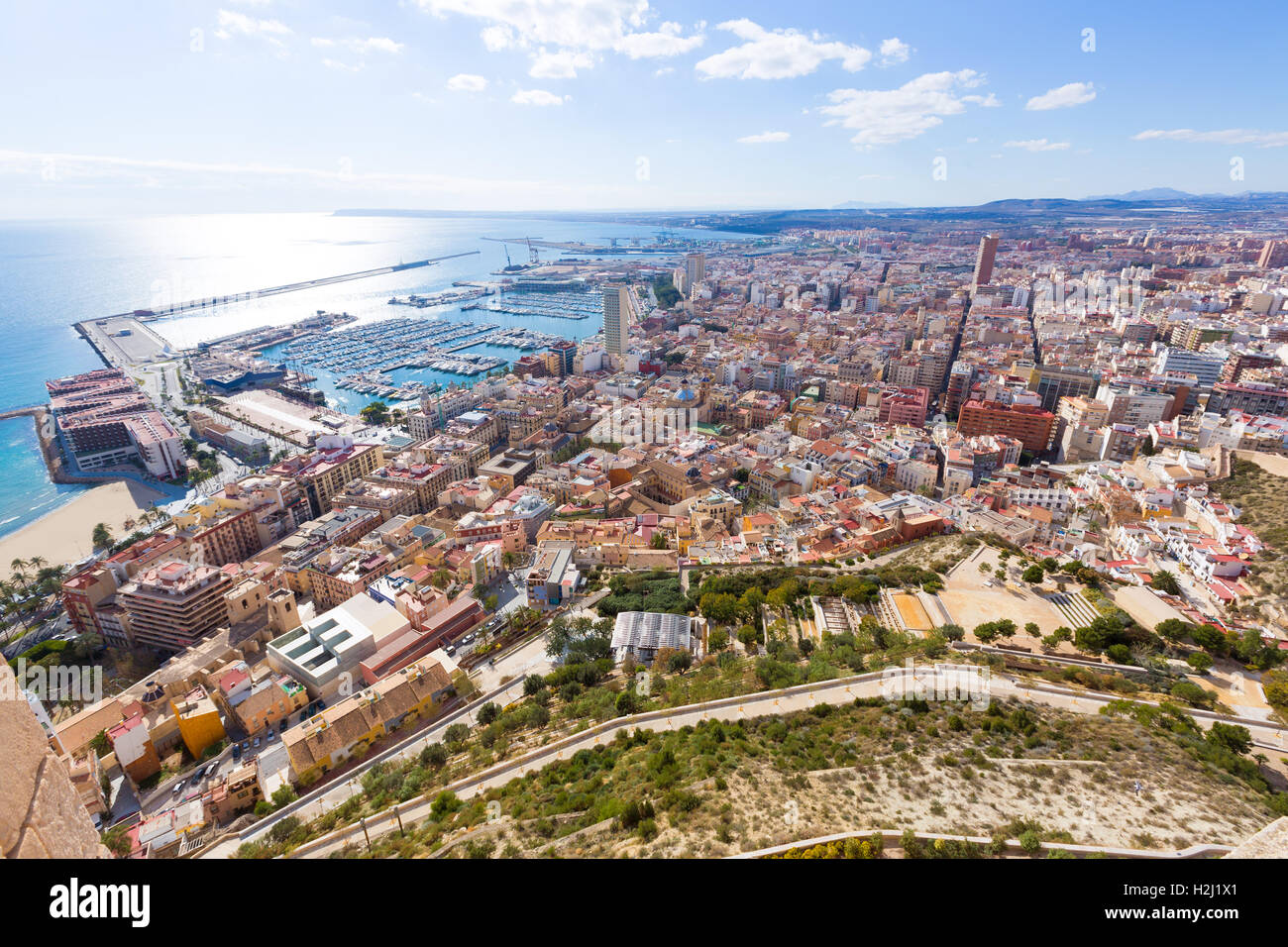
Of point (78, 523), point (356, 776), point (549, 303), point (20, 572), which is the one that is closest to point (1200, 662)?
point (356, 776)

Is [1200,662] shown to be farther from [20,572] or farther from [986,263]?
[986,263]

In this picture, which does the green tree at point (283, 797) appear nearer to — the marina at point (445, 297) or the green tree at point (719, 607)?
the green tree at point (719, 607)

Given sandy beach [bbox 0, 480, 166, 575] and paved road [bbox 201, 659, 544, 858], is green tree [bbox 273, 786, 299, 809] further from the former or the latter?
sandy beach [bbox 0, 480, 166, 575]

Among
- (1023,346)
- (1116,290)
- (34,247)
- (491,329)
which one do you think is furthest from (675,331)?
(34,247)

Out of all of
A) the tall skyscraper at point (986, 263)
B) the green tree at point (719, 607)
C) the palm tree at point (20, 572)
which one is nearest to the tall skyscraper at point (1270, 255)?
the tall skyscraper at point (986, 263)

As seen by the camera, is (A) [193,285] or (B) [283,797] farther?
(A) [193,285]

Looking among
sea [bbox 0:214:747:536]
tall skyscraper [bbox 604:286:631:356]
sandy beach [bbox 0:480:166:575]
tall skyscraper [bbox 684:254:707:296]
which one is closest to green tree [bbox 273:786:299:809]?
sandy beach [bbox 0:480:166:575]
